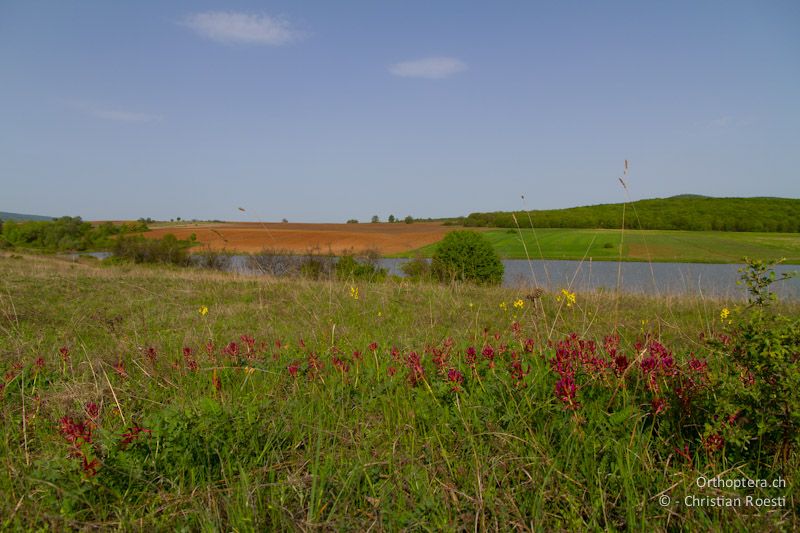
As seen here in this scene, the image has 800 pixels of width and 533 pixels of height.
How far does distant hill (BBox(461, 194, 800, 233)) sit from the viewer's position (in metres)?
47.7

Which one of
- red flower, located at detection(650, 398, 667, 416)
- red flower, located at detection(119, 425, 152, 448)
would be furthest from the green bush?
red flower, located at detection(119, 425, 152, 448)

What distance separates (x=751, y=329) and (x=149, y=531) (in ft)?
8.41

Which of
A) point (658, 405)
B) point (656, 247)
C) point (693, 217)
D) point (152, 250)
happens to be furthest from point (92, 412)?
point (693, 217)

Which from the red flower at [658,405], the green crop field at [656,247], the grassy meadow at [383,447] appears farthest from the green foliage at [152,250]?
the red flower at [658,405]

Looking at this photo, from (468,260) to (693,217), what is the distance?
161 feet

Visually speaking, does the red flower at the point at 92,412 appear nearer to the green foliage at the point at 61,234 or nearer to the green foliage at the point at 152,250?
the green foliage at the point at 152,250

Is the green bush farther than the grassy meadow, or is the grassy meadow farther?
the green bush

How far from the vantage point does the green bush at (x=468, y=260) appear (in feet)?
47.6

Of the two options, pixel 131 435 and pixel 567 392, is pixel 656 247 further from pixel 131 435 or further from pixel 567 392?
pixel 131 435

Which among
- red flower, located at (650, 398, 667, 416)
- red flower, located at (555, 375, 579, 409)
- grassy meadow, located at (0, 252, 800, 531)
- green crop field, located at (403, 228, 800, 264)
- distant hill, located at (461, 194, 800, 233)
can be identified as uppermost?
distant hill, located at (461, 194, 800, 233)

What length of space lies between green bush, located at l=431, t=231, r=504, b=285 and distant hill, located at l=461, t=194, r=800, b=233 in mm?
28393

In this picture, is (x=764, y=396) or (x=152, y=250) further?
(x=152, y=250)

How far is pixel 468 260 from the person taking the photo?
14805 millimetres

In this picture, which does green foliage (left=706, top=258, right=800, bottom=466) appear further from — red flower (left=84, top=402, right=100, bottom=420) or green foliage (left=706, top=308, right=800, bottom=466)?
red flower (left=84, top=402, right=100, bottom=420)
